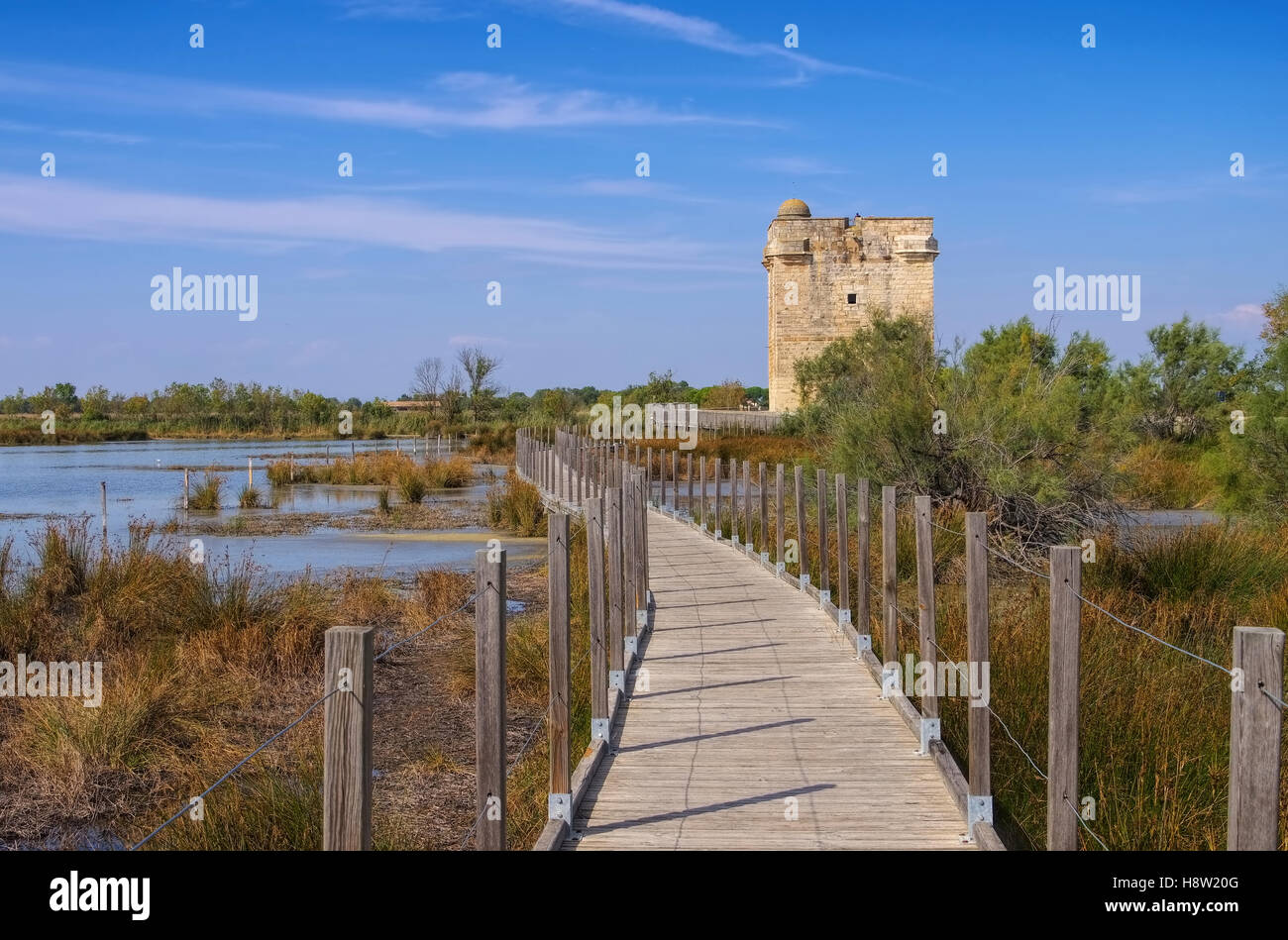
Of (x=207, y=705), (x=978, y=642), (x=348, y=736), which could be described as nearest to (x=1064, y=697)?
(x=978, y=642)

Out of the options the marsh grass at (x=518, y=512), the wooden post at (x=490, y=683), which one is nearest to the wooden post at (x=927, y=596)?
the wooden post at (x=490, y=683)

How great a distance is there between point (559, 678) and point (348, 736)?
2.71 meters

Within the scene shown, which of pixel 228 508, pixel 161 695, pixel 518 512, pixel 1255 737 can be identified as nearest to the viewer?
pixel 1255 737

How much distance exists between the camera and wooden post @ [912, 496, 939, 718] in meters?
6.62

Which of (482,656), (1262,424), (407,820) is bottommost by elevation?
(407,820)

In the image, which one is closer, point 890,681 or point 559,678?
point 559,678

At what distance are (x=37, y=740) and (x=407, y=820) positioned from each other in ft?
10.6

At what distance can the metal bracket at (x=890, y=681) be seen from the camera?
25.8 ft

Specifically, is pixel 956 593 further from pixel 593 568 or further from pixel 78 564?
pixel 78 564

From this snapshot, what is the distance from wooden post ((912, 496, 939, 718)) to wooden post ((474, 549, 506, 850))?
312cm

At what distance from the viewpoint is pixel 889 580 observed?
313 inches

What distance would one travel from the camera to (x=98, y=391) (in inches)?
4048

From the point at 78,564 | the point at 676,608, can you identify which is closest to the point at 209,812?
the point at 676,608

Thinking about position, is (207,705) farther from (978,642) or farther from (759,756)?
(978,642)
